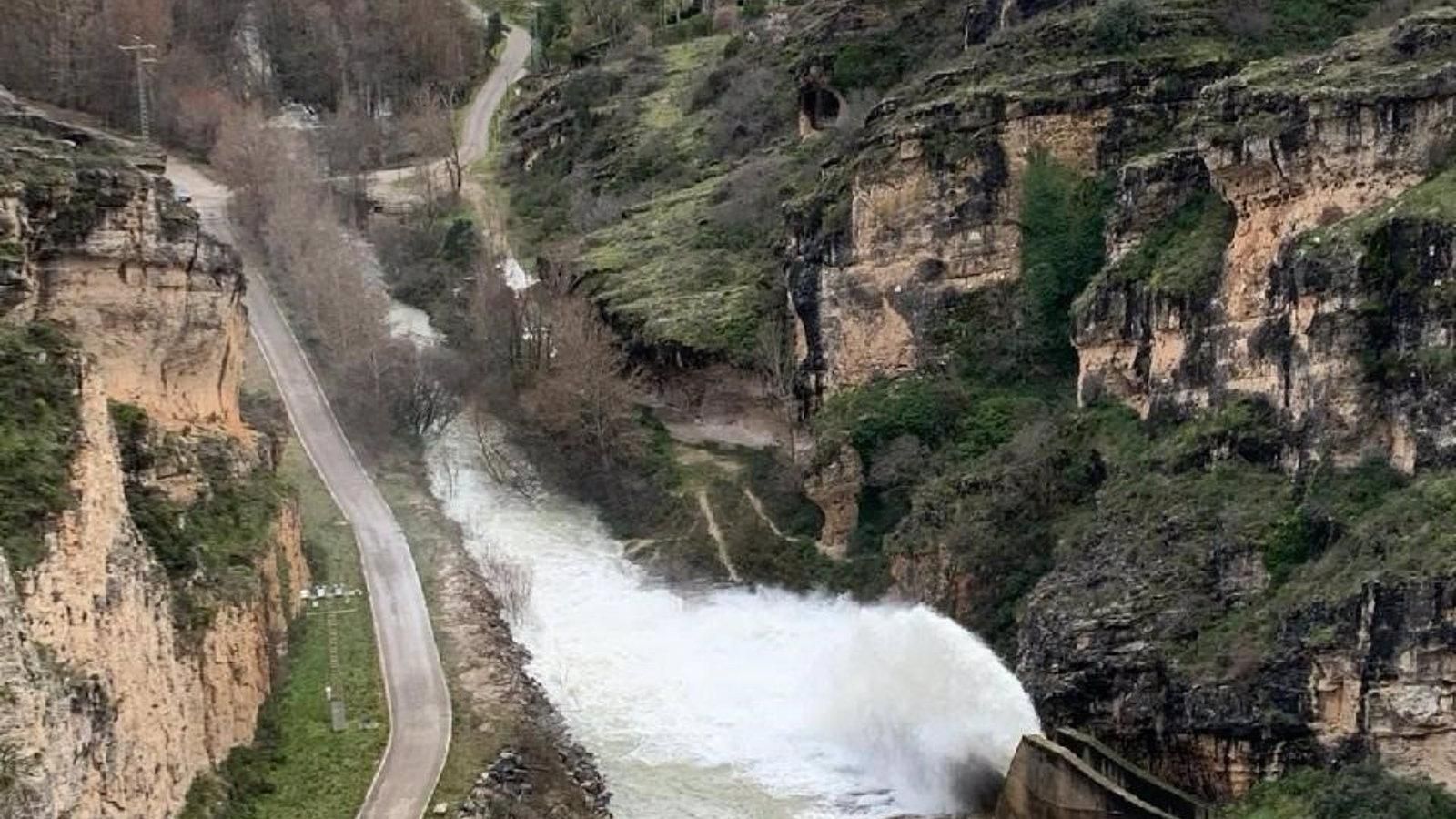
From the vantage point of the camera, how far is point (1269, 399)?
1426 inches

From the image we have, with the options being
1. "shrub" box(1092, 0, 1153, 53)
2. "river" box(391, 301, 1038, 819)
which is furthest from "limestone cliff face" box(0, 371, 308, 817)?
"shrub" box(1092, 0, 1153, 53)

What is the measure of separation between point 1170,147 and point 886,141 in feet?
29.1

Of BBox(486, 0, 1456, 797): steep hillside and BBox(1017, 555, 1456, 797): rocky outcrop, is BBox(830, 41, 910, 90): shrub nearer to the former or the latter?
BBox(486, 0, 1456, 797): steep hillside

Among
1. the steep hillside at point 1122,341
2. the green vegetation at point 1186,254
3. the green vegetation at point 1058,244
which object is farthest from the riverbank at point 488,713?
the green vegetation at point 1186,254

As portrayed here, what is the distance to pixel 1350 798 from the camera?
2920 centimetres

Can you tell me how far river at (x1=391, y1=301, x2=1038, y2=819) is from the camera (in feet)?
121

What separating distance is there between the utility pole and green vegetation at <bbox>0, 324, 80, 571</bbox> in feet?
157

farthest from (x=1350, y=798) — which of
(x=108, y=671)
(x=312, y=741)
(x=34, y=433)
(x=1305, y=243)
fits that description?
(x=34, y=433)

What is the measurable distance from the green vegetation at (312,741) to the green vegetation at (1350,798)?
16.8 meters

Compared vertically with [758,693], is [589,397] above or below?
above

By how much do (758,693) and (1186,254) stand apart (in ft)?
48.4

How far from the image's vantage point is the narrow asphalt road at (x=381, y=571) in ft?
113

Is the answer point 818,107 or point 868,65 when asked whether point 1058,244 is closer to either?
point 868,65

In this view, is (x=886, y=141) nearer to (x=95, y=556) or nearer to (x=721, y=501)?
(x=721, y=501)
